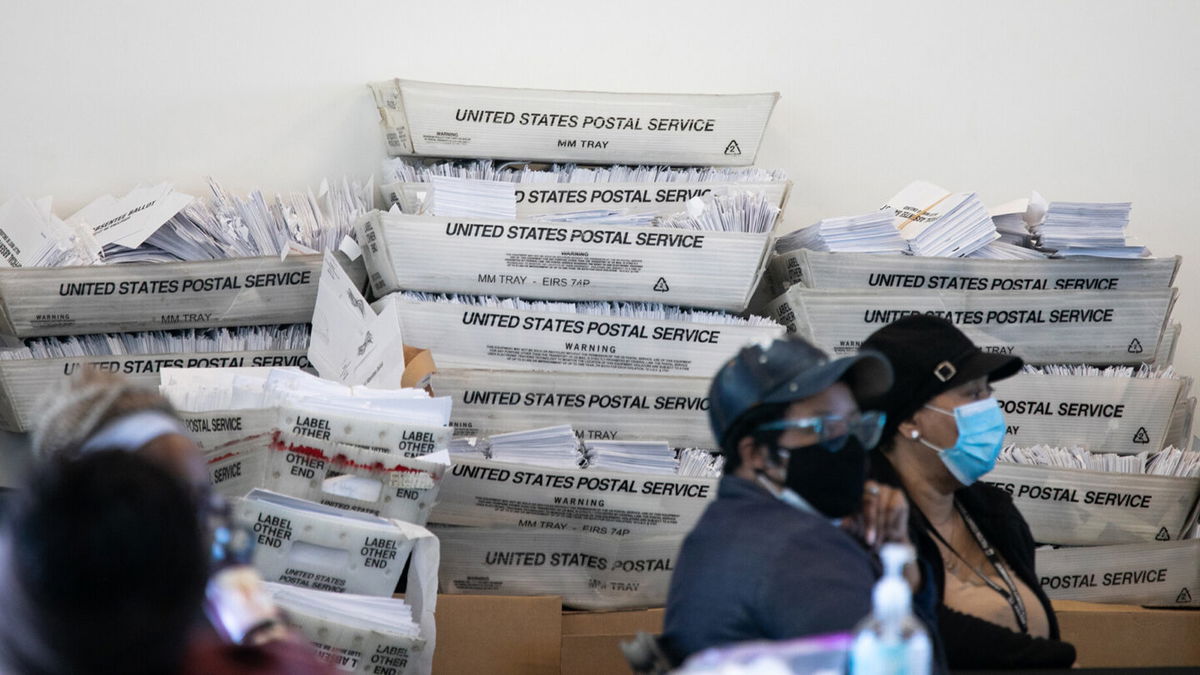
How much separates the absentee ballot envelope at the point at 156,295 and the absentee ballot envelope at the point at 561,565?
2.05ft

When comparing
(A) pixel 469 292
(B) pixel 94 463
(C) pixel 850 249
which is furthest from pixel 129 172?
(B) pixel 94 463

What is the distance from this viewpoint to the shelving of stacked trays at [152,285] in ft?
8.71

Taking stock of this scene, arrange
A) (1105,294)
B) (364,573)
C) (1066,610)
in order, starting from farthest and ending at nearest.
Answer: (1105,294) < (1066,610) < (364,573)

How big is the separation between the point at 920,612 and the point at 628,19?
1809 millimetres

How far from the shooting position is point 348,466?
2385 mm

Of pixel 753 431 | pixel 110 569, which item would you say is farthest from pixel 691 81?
pixel 110 569

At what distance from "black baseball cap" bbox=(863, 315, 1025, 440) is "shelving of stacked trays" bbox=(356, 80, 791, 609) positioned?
0.61m

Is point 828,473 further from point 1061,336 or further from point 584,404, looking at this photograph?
point 1061,336

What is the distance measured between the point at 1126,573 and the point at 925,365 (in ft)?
3.55

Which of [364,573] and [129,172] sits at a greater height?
[129,172]

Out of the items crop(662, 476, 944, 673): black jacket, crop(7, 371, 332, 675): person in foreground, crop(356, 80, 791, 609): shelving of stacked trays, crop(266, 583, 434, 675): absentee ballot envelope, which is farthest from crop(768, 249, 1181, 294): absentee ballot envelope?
crop(7, 371, 332, 675): person in foreground

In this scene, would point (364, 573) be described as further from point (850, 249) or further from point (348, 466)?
point (850, 249)

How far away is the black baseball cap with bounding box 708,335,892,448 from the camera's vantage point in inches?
64.8

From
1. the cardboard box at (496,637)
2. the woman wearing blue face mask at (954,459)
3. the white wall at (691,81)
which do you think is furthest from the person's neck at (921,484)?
the white wall at (691,81)
